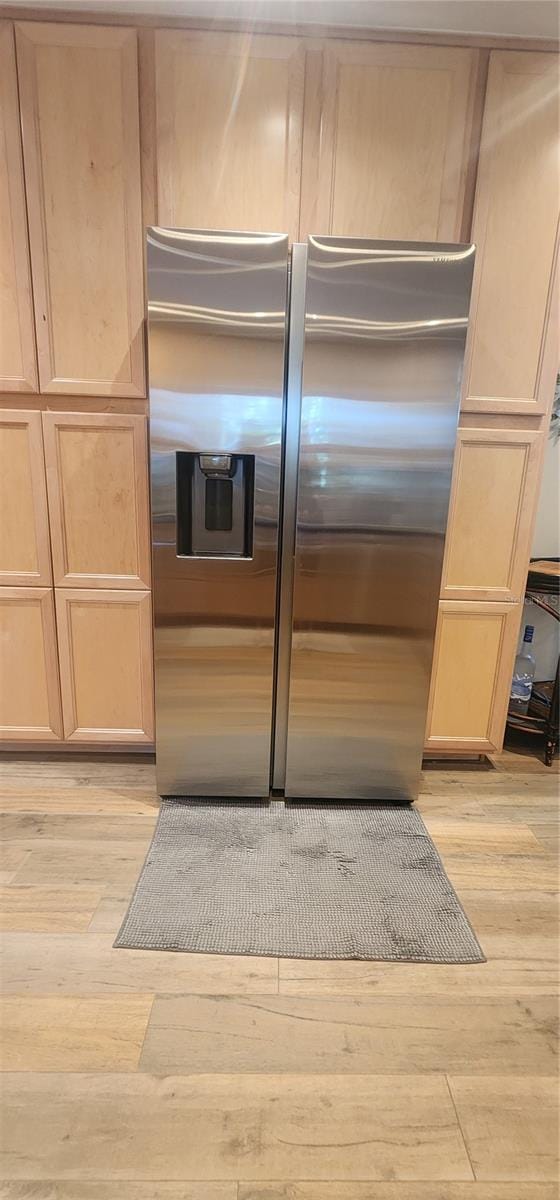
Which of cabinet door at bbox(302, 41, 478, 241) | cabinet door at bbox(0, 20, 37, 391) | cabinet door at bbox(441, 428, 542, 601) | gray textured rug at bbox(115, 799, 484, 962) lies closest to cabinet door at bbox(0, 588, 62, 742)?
gray textured rug at bbox(115, 799, 484, 962)

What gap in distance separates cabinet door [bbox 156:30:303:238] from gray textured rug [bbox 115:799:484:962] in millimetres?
1983

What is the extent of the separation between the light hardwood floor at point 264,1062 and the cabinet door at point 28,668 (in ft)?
1.83

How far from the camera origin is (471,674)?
7.30 feet

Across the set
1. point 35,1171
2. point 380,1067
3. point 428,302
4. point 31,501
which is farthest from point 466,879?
point 31,501

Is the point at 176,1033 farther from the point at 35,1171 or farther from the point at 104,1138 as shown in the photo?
the point at 35,1171

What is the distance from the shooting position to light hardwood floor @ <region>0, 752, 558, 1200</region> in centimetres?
107

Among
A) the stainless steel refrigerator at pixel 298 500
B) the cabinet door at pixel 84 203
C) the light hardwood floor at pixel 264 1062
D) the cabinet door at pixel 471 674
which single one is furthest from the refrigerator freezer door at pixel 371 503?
the cabinet door at pixel 84 203

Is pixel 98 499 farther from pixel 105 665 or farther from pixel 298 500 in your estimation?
pixel 298 500

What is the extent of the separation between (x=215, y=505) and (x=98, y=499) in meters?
0.48

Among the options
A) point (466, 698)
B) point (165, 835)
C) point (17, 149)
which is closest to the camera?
point (17, 149)

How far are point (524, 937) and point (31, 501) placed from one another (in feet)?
6.76

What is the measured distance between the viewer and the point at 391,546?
1841 mm

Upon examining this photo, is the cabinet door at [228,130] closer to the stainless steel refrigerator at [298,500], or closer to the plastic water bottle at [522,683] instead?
the stainless steel refrigerator at [298,500]

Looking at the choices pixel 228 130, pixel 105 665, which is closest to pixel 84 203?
pixel 228 130
